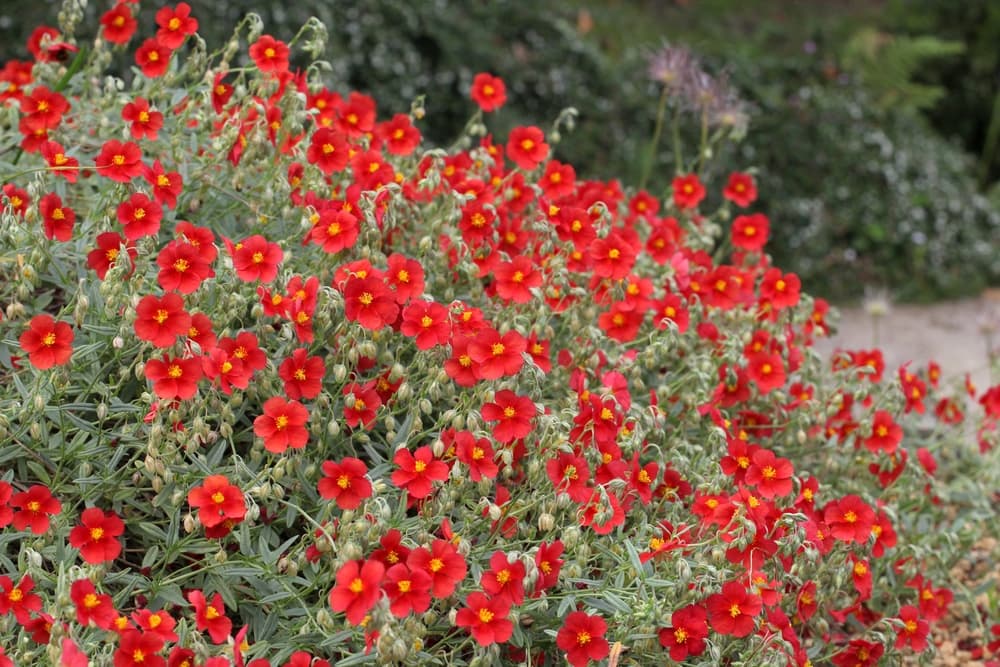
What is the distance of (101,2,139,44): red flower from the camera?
3.27 metres

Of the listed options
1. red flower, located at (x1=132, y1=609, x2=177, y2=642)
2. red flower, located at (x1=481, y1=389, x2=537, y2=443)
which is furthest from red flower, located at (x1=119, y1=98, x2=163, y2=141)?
red flower, located at (x1=132, y1=609, x2=177, y2=642)

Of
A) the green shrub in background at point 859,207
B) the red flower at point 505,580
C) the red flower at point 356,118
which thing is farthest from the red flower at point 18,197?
the green shrub in background at point 859,207

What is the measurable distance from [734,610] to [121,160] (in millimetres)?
1712

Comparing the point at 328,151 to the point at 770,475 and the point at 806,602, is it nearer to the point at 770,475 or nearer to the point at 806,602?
the point at 770,475

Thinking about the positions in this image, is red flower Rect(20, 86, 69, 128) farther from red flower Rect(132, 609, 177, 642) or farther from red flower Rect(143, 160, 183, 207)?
red flower Rect(132, 609, 177, 642)

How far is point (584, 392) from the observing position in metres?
2.68

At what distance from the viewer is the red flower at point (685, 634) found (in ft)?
7.86

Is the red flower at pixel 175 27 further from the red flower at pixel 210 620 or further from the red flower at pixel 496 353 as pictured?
the red flower at pixel 210 620

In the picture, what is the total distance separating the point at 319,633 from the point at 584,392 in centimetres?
80

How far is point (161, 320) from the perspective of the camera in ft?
7.69

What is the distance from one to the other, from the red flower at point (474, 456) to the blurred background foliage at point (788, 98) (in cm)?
381

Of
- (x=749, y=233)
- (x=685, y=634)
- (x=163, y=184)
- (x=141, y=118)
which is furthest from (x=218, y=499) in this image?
(x=749, y=233)

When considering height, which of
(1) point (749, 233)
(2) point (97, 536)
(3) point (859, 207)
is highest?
(1) point (749, 233)

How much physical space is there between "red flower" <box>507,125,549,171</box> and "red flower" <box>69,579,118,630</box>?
5.52 ft
